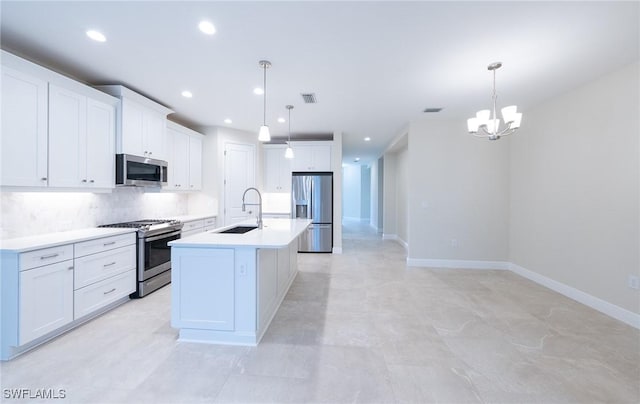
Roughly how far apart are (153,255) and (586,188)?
543 centimetres

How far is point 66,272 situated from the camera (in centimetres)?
225

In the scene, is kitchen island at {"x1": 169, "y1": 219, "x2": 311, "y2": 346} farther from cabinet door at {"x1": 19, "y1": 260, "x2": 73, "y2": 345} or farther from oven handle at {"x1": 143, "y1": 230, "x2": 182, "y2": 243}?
oven handle at {"x1": 143, "y1": 230, "x2": 182, "y2": 243}

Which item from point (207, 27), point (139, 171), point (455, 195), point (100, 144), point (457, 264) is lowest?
point (457, 264)

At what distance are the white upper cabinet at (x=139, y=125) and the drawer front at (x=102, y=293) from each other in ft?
5.01

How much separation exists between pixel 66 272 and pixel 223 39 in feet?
8.21

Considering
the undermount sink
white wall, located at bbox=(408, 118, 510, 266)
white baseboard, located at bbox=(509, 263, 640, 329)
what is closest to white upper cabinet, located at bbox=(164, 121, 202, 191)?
the undermount sink

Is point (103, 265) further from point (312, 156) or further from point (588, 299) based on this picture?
point (588, 299)

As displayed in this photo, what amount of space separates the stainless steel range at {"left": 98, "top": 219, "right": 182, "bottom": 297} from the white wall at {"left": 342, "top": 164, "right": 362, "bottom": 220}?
32.5 ft

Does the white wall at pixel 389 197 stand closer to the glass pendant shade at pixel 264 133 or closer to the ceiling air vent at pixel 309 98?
the ceiling air vent at pixel 309 98

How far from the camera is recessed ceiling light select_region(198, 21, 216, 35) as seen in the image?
6.48ft

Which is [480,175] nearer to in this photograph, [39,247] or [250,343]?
[250,343]

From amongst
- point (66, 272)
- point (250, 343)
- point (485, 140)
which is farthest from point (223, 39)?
point (485, 140)

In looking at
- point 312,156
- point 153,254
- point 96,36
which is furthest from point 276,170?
point 96,36

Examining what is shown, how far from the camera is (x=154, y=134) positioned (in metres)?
3.56
